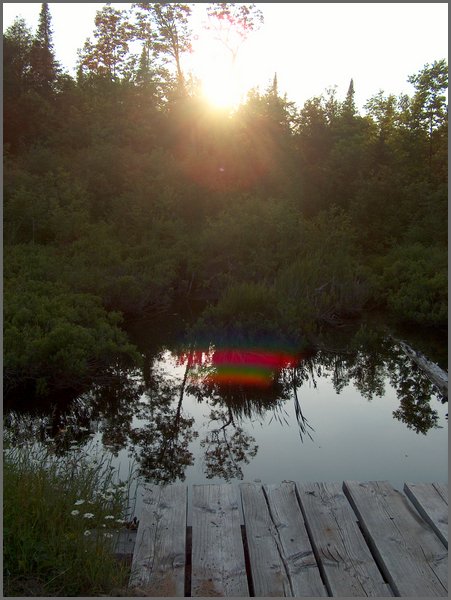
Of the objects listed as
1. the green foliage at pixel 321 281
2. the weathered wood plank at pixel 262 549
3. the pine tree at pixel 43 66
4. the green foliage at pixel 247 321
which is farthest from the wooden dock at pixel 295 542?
the pine tree at pixel 43 66

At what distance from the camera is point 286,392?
7.64 meters

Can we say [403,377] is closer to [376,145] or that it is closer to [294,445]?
[294,445]

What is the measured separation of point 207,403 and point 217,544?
14.3 ft

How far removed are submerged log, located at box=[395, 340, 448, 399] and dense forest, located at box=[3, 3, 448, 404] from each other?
154cm

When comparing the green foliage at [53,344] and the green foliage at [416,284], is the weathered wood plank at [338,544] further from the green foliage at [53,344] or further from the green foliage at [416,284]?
the green foliage at [416,284]

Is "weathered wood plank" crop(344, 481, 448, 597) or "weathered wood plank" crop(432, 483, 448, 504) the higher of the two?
"weathered wood plank" crop(432, 483, 448, 504)

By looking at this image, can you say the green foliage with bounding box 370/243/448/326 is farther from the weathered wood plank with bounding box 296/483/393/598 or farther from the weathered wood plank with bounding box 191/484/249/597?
the weathered wood plank with bounding box 191/484/249/597

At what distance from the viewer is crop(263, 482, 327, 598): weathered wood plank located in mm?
2516

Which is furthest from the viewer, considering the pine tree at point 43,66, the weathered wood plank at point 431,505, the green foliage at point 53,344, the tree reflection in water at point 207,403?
the pine tree at point 43,66

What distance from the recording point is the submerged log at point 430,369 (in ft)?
25.0

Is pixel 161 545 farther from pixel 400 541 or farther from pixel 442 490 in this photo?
pixel 442 490

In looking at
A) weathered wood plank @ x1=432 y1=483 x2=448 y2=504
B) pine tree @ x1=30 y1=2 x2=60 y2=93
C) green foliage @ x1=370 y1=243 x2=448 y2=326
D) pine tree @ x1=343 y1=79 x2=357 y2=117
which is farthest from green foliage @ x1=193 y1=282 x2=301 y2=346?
pine tree @ x1=30 y1=2 x2=60 y2=93

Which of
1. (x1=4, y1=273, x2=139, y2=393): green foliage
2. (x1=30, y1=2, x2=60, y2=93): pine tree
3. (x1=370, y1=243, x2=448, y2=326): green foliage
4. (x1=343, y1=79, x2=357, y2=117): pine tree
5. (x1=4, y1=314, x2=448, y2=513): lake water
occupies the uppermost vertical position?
(x1=30, y1=2, x2=60, y2=93): pine tree

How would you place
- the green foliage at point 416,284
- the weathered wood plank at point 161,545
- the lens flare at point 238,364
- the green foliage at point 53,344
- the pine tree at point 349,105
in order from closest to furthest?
1. the weathered wood plank at point 161,545
2. the green foliage at point 53,344
3. the lens flare at point 238,364
4. the green foliage at point 416,284
5. the pine tree at point 349,105
